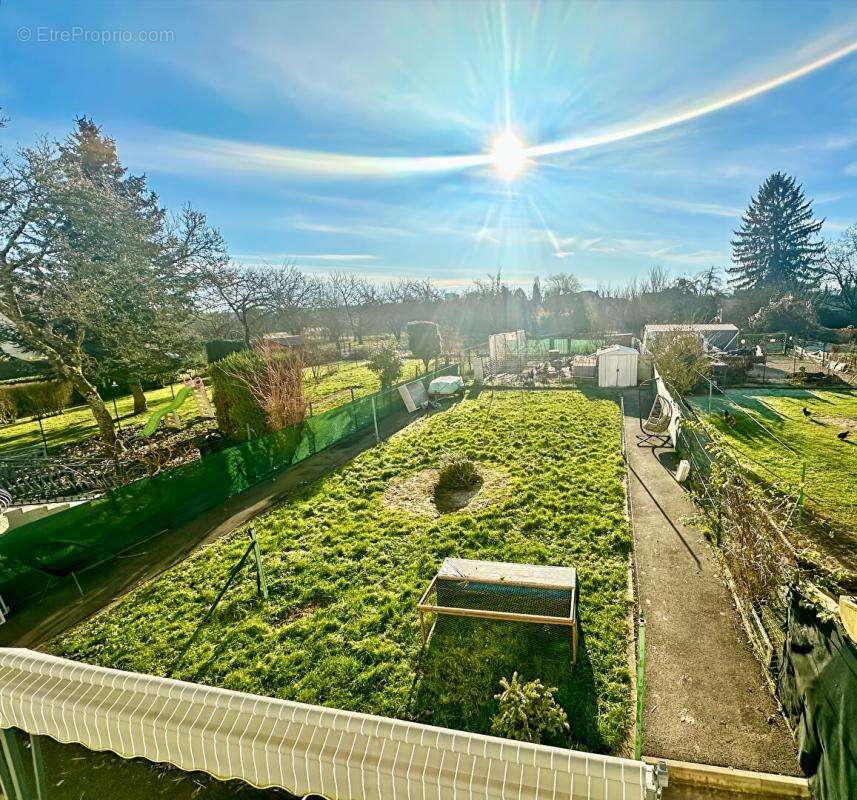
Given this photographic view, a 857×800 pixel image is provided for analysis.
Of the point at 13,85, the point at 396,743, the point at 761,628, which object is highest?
the point at 13,85

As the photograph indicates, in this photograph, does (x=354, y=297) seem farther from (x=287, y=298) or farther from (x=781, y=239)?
(x=781, y=239)

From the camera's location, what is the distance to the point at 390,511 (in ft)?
29.3

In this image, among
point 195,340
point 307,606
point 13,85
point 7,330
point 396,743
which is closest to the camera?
point 396,743

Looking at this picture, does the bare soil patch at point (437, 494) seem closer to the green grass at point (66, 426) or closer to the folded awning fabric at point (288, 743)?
the folded awning fabric at point (288, 743)

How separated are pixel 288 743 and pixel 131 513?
773 centimetres

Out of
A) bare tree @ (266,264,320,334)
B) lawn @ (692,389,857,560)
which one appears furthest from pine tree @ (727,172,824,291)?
bare tree @ (266,264,320,334)

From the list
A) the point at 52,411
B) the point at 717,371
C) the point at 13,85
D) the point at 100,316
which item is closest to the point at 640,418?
the point at 717,371

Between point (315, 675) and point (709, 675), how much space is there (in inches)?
167

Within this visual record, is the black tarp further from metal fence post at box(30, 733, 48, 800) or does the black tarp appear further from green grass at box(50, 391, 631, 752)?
metal fence post at box(30, 733, 48, 800)

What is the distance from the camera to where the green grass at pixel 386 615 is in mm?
4656

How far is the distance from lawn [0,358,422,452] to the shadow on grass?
14.9m

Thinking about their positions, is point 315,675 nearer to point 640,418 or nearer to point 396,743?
point 396,743

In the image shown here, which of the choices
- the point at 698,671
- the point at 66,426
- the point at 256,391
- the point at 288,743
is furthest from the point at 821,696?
the point at 66,426

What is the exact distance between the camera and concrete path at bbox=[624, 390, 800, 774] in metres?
3.90
